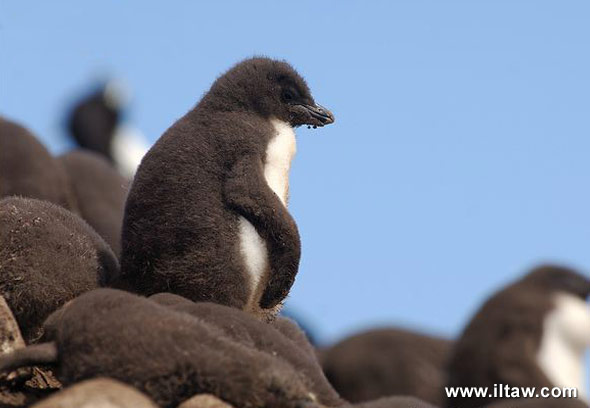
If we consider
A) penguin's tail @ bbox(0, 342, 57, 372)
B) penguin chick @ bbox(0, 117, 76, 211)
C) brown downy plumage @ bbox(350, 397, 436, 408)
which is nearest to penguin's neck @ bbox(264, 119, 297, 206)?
brown downy plumage @ bbox(350, 397, 436, 408)

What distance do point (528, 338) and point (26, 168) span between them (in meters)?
3.41

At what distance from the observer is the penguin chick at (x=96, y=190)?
30.0 ft

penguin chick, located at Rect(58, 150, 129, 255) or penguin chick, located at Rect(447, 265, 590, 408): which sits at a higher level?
penguin chick, located at Rect(58, 150, 129, 255)

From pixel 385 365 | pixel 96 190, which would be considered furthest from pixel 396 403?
pixel 385 365

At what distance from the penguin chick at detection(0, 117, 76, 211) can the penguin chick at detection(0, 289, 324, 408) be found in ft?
11.8

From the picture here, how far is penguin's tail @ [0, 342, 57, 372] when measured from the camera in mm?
4738

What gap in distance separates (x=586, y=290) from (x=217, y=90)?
4.66m

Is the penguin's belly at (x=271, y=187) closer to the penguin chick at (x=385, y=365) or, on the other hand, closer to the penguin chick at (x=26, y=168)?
the penguin chick at (x=26, y=168)

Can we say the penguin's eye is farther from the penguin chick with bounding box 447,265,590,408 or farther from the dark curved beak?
the penguin chick with bounding box 447,265,590,408

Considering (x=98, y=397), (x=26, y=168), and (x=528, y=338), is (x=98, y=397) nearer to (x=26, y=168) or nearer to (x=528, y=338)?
(x=26, y=168)

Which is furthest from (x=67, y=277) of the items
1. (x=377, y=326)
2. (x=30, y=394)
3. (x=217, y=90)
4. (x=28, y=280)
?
(x=377, y=326)

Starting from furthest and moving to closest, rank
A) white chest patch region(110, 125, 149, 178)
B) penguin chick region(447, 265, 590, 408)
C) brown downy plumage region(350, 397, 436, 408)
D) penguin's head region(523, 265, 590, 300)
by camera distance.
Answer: white chest patch region(110, 125, 149, 178) → penguin's head region(523, 265, 590, 300) → penguin chick region(447, 265, 590, 408) → brown downy plumage region(350, 397, 436, 408)

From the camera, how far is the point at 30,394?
5059 mm

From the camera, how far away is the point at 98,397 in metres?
4.23
